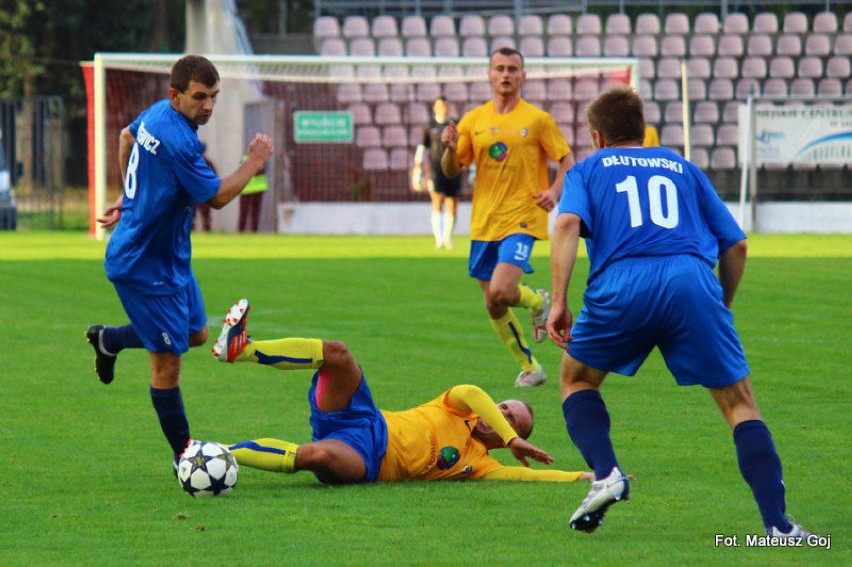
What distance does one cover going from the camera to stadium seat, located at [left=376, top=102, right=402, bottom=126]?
103 feet

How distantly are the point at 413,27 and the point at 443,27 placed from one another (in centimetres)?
77

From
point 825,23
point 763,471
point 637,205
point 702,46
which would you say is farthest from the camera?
point 825,23

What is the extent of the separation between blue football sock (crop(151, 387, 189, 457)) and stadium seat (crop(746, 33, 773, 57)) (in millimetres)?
28170

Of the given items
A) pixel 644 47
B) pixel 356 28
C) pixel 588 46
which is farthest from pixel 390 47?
pixel 644 47

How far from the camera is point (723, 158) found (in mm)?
31062

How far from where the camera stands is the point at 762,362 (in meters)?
10.5

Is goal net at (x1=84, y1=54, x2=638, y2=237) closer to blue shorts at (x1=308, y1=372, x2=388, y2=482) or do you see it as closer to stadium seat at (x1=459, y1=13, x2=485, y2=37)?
stadium seat at (x1=459, y1=13, x2=485, y2=37)

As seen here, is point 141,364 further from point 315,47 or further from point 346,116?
point 315,47

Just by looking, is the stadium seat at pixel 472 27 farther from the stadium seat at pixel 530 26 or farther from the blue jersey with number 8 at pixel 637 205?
the blue jersey with number 8 at pixel 637 205

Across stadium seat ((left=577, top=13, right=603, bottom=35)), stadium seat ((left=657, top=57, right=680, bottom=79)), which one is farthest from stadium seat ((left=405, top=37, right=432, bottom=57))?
stadium seat ((left=657, top=57, right=680, bottom=79))

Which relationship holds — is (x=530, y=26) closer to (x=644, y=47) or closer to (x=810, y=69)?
(x=644, y=47)

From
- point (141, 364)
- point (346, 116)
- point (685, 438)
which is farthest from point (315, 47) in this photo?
point (685, 438)

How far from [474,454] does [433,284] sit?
10.3 metres

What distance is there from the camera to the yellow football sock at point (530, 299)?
33.7 ft
